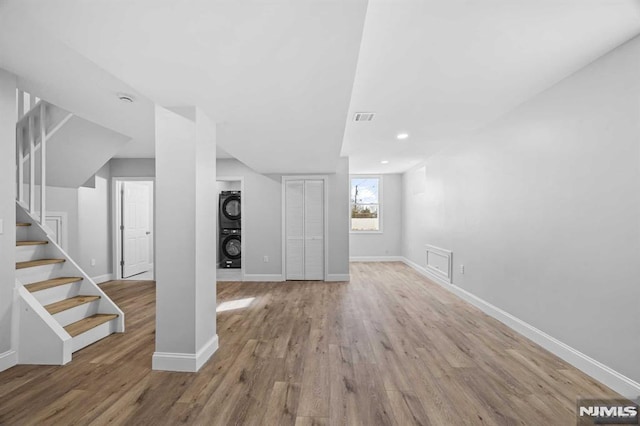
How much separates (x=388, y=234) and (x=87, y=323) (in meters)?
6.58

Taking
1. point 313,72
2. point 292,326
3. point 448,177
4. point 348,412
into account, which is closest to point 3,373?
point 292,326

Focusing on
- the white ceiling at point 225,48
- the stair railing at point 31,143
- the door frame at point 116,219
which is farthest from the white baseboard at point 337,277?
the stair railing at point 31,143

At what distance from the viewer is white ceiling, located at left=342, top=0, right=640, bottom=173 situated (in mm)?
1655

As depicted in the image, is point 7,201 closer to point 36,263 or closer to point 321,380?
point 36,263

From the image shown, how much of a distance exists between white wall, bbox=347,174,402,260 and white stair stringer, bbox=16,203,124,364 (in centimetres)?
590

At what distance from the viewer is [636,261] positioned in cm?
192

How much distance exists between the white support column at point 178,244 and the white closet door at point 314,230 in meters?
3.40

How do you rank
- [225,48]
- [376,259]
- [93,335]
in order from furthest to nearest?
[376,259], [93,335], [225,48]

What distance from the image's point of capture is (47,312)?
8.07 ft

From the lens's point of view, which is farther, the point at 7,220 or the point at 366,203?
the point at 366,203

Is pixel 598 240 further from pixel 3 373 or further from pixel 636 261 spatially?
pixel 3 373

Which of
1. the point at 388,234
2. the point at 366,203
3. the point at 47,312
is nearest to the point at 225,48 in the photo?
the point at 47,312

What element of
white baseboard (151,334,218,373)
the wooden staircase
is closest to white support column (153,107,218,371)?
white baseboard (151,334,218,373)

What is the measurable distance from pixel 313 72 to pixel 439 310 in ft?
10.9
